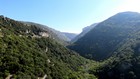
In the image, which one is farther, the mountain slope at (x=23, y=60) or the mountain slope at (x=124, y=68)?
the mountain slope at (x=124, y=68)

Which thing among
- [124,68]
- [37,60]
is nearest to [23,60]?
[37,60]

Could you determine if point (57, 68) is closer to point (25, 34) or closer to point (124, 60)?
point (25, 34)

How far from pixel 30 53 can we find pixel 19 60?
1482 cm

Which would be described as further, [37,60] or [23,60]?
[37,60]

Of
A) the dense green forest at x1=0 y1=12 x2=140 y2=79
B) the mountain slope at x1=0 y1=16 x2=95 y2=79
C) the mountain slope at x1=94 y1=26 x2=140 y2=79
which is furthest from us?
the mountain slope at x1=94 y1=26 x2=140 y2=79

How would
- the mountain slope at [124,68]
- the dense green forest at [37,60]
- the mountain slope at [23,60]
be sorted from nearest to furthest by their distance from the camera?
the mountain slope at [23,60] < the dense green forest at [37,60] < the mountain slope at [124,68]

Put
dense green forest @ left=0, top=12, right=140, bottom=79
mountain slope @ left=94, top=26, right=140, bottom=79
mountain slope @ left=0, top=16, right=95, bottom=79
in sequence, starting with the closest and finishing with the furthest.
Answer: mountain slope @ left=0, top=16, right=95, bottom=79 < dense green forest @ left=0, top=12, right=140, bottom=79 < mountain slope @ left=94, top=26, right=140, bottom=79

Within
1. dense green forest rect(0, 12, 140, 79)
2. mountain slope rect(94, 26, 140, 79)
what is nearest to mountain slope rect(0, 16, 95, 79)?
dense green forest rect(0, 12, 140, 79)

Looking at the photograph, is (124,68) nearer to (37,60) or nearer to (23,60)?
(37,60)

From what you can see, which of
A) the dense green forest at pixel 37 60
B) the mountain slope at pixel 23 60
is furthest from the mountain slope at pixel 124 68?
the mountain slope at pixel 23 60

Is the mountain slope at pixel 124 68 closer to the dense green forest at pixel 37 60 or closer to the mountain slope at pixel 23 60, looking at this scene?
the dense green forest at pixel 37 60

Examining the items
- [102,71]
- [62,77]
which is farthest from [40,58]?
[102,71]

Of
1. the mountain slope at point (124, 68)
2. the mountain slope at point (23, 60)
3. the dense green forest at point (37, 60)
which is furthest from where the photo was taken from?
the mountain slope at point (124, 68)

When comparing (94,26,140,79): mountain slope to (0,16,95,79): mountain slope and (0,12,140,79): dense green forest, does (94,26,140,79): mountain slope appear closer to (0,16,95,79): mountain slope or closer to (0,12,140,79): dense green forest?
(0,12,140,79): dense green forest
